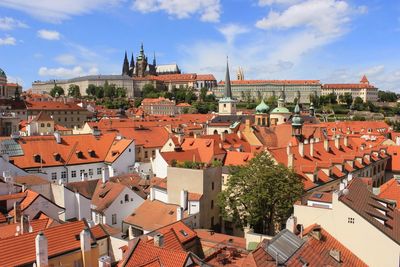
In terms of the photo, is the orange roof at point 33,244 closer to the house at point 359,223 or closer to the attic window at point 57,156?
the house at point 359,223

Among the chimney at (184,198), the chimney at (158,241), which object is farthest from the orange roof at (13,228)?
the chimney at (184,198)

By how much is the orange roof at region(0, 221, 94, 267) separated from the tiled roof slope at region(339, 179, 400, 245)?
14.0m

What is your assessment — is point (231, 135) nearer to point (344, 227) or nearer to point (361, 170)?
point (361, 170)

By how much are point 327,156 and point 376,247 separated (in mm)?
24038

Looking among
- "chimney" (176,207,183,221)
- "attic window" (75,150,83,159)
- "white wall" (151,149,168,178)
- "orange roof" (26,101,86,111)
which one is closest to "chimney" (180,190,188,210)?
"chimney" (176,207,183,221)

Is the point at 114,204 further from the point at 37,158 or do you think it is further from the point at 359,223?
the point at 359,223

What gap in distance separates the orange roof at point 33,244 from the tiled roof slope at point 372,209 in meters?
14.0

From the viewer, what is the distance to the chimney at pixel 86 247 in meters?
19.2

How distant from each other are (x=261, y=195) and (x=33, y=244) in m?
15.0

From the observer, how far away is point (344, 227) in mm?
21156

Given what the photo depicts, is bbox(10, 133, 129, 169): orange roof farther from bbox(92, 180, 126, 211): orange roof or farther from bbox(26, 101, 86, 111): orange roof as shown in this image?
bbox(26, 101, 86, 111): orange roof

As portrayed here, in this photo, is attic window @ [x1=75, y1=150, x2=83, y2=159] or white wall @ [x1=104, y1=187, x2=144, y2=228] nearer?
white wall @ [x1=104, y1=187, x2=144, y2=228]

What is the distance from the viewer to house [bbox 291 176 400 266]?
20000 millimetres

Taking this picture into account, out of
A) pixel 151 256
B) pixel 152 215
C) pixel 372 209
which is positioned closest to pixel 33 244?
pixel 151 256
